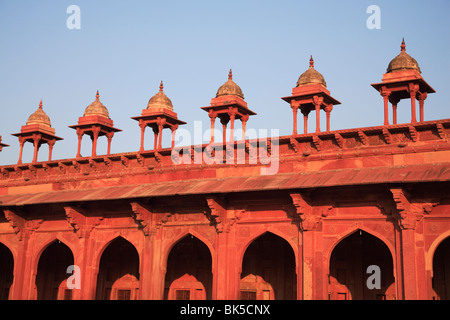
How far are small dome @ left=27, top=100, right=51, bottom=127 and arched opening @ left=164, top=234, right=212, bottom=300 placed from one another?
8.70 meters

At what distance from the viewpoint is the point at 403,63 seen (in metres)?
19.4

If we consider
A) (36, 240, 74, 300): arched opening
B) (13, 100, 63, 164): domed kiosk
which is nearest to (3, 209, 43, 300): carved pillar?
(36, 240, 74, 300): arched opening

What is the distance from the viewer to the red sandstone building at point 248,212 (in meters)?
17.5

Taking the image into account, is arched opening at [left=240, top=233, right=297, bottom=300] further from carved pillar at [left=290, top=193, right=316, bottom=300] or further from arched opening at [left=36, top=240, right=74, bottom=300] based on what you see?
arched opening at [left=36, top=240, right=74, bottom=300]

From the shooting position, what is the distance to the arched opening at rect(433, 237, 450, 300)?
60.2 ft

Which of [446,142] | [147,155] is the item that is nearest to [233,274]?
A: [147,155]

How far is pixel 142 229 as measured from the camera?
70.3 ft

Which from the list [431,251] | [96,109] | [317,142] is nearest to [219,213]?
[317,142]

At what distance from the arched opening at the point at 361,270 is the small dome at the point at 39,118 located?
13965 mm

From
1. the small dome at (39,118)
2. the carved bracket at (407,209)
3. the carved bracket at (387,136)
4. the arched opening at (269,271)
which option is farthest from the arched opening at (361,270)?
the small dome at (39,118)

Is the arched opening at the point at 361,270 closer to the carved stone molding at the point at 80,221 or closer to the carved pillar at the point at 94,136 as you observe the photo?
the carved stone molding at the point at 80,221

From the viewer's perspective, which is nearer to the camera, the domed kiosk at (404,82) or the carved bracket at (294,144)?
the domed kiosk at (404,82)

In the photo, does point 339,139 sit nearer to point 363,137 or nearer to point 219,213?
point 363,137

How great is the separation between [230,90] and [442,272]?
904cm
